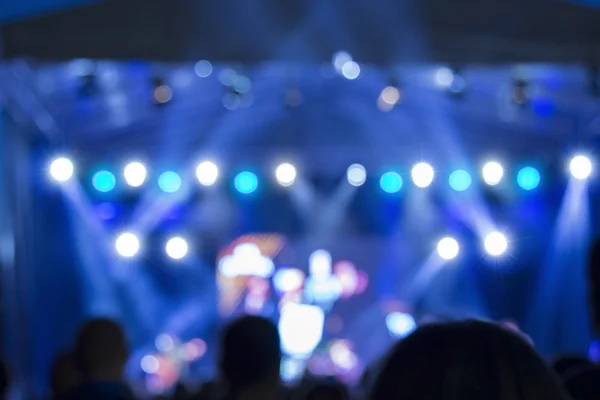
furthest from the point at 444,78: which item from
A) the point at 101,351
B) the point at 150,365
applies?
the point at 101,351

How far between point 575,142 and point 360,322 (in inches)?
110

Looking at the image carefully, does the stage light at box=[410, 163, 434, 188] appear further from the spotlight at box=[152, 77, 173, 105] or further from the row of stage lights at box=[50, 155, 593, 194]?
the spotlight at box=[152, 77, 173, 105]

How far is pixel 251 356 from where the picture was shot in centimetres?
232

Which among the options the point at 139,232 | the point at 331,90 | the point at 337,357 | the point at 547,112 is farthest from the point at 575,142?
the point at 139,232

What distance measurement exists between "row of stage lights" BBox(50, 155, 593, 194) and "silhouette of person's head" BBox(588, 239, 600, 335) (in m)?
7.48

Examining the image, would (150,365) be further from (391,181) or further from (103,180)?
(391,181)

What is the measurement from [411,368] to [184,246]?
9001 millimetres

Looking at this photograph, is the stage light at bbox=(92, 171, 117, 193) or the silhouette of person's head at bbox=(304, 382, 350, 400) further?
the stage light at bbox=(92, 171, 117, 193)

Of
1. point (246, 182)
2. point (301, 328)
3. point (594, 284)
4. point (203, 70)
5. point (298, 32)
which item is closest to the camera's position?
point (594, 284)

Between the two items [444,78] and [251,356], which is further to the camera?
[444,78]

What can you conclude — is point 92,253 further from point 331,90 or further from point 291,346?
point 331,90

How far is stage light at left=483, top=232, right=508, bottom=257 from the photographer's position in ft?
31.6

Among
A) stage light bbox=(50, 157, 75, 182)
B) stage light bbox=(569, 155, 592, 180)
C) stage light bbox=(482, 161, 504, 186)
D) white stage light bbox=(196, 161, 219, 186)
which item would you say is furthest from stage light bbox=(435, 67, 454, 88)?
stage light bbox=(50, 157, 75, 182)

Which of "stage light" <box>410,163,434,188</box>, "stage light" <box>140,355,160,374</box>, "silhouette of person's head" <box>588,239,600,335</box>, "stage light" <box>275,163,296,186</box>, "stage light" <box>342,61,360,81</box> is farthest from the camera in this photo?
"stage light" <box>275,163,296,186</box>
